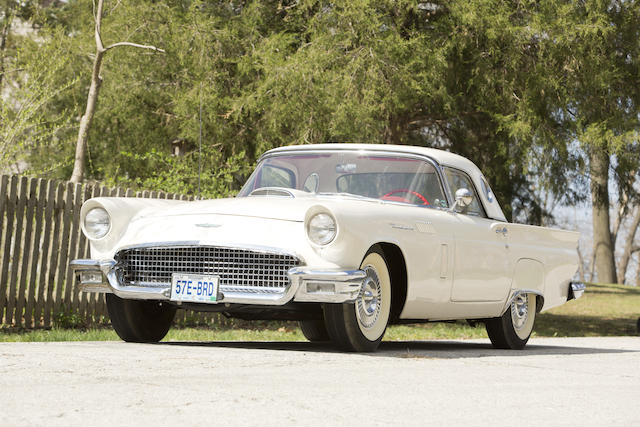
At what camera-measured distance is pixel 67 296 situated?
38.2ft

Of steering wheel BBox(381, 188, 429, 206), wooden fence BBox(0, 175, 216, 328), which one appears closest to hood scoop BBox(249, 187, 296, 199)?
steering wheel BBox(381, 188, 429, 206)

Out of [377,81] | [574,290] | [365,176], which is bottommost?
[574,290]

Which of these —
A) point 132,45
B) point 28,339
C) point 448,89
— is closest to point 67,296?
point 28,339

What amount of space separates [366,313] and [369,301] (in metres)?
0.10

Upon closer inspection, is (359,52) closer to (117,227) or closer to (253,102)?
(253,102)

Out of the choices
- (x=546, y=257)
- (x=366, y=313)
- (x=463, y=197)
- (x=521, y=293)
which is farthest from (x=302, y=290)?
(x=546, y=257)

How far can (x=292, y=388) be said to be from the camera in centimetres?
525

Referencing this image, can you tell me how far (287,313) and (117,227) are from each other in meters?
1.50

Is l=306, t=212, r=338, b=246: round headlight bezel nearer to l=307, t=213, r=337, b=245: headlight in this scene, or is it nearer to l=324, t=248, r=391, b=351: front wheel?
l=307, t=213, r=337, b=245: headlight

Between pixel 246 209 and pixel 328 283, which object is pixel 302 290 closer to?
pixel 328 283

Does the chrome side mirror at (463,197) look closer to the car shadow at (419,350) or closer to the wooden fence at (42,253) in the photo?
the car shadow at (419,350)

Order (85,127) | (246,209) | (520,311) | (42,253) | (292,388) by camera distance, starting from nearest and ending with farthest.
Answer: (292,388) < (246,209) < (520,311) < (42,253) < (85,127)

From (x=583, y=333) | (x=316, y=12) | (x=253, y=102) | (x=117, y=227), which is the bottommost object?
(x=583, y=333)

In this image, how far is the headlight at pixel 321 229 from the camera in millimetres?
6902
